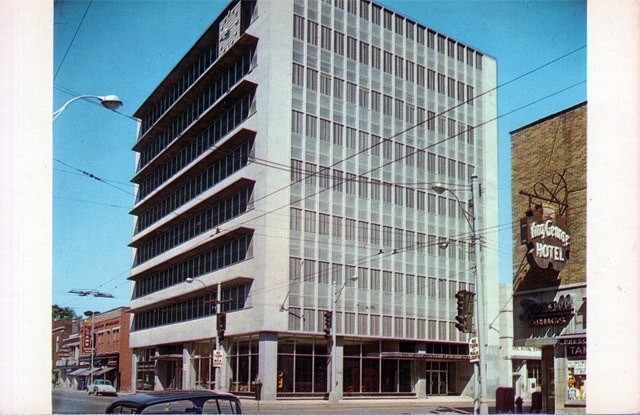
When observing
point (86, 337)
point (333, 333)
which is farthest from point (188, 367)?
point (333, 333)

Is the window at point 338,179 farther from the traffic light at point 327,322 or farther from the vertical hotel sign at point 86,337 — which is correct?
the vertical hotel sign at point 86,337

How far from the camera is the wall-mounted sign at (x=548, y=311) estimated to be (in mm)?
20047

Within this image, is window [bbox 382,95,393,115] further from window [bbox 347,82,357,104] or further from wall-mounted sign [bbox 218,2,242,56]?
wall-mounted sign [bbox 218,2,242,56]

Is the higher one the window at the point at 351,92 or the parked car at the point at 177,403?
the window at the point at 351,92

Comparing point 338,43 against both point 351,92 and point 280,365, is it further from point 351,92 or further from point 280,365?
point 280,365

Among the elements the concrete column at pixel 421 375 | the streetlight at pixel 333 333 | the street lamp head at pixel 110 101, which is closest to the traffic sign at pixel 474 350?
the streetlight at pixel 333 333

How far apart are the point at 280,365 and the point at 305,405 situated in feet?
8.70

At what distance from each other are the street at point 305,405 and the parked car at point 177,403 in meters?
3.85

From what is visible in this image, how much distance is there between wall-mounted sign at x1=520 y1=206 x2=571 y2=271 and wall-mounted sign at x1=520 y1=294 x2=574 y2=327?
3.38 ft

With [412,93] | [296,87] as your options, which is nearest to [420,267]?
[412,93]

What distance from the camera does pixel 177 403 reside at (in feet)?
32.7

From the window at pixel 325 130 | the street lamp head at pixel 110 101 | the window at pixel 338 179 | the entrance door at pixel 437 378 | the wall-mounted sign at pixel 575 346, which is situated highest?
the window at pixel 325 130

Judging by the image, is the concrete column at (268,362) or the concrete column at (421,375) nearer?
the concrete column at (268,362)

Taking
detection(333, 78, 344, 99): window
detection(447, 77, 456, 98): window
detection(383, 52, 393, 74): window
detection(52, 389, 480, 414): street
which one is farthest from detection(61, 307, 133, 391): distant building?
detection(447, 77, 456, 98): window
